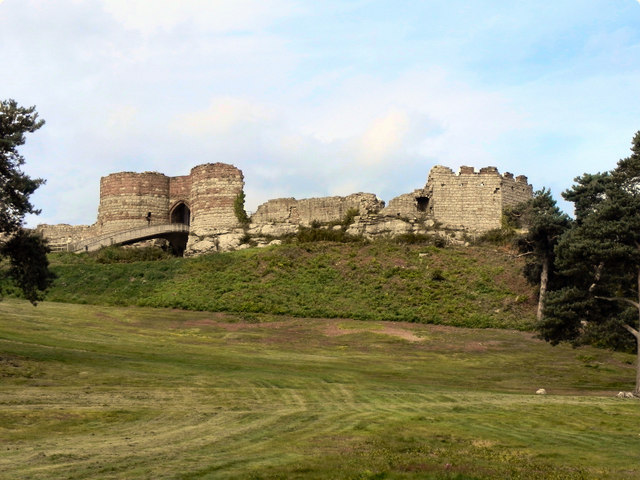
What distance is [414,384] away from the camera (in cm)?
2558

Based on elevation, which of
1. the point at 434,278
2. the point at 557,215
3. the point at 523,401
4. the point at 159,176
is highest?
the point at 159,176

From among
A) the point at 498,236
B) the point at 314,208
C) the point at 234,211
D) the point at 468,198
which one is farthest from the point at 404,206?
the point at 234,211

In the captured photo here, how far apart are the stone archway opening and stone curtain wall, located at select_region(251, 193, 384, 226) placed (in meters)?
8.74

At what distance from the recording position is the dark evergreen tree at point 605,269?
85.4 ft

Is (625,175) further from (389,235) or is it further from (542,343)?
(389,235)

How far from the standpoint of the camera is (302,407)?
66.7ft

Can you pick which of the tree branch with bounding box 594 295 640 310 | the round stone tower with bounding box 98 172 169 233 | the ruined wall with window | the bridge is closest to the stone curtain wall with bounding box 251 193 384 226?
the ruined wall with window

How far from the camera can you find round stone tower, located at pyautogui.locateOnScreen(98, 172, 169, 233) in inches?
2704

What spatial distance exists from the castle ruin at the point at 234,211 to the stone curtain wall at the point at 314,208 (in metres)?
0.08

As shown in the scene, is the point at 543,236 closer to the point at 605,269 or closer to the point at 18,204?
the point at 605,269

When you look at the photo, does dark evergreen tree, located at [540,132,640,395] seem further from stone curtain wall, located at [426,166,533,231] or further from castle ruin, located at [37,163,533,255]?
castle ruin, located at [37,163,533,255]

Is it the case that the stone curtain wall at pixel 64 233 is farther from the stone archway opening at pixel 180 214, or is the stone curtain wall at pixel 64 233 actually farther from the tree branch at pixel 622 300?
the tree branch at pixel 622 300

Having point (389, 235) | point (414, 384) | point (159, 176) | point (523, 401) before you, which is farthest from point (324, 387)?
point (159, 176)

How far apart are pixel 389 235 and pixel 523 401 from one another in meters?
38.5
